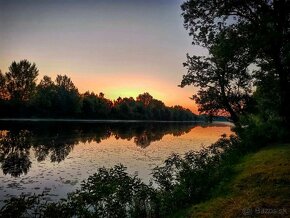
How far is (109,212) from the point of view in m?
12.5

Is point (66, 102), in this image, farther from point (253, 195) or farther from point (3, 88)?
point (253, 195)

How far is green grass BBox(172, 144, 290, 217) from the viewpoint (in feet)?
33.3

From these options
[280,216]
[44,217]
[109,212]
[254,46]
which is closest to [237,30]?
[254,46]

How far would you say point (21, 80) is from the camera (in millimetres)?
122438

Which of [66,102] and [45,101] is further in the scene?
[66,102]

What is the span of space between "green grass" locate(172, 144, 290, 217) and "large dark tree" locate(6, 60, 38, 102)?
114973 millimetres

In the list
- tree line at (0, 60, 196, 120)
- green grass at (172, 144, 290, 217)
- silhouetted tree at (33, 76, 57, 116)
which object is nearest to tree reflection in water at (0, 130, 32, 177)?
green grass at (172, 144, 290, 217)

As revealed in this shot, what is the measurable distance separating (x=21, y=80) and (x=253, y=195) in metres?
125

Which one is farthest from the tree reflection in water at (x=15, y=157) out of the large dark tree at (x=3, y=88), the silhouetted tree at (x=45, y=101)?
the large dark tree at (x=3, y=88)

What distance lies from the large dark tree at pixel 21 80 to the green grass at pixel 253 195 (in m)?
115

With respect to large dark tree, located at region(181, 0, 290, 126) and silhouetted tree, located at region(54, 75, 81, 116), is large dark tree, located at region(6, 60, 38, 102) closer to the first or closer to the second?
silhouetted tree, located at region(54, 75, 81, 116)

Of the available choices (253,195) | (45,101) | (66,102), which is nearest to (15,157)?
(253,195)

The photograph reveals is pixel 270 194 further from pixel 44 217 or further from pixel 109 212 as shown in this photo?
pixel 44 217

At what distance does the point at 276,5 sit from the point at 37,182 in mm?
18254
